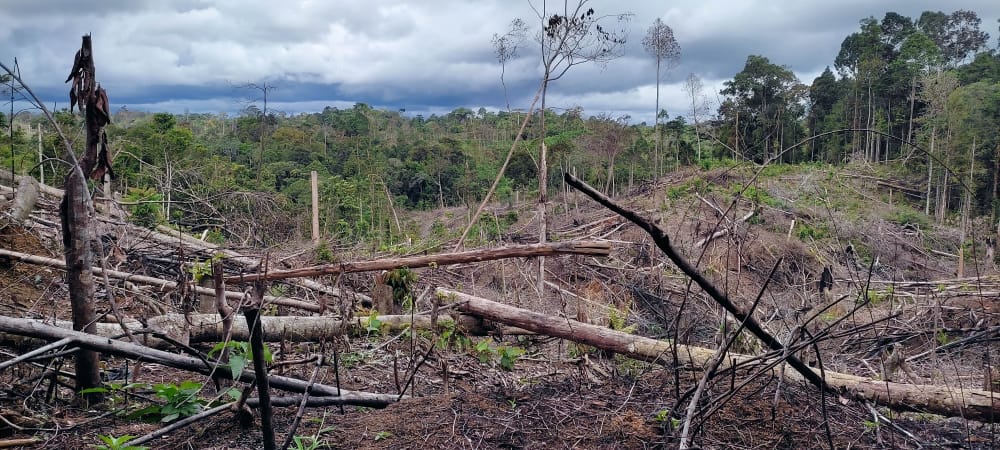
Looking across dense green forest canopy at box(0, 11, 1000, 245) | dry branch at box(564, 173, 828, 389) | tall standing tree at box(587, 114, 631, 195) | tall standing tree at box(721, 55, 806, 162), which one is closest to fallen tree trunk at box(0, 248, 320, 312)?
dense green forest canopy at box(0, 11, 1000, 245)

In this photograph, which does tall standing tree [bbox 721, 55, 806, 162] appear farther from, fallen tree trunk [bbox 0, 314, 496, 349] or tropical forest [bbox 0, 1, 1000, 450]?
fallen tree trunk [bbox 0, 314, 496, 349]

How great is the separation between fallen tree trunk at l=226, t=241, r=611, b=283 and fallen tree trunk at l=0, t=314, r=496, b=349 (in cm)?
46

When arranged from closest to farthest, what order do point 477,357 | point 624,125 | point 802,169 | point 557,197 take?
1. point 477,357
2. point 624,125
3. point 557,197
4. point 802,169

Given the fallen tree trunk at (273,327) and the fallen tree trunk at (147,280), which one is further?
the fallen tree trunk at (147,280)

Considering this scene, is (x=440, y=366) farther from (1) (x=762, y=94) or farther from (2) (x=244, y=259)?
(1) (x=762, y=94)

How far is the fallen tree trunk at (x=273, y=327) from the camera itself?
382 centimetres

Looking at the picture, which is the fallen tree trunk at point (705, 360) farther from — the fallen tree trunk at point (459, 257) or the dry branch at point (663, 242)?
the dry branch at point (663, 242)

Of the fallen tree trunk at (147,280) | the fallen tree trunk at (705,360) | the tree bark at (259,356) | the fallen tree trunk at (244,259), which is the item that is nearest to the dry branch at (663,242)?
the fallen tree trunk at (705,360)

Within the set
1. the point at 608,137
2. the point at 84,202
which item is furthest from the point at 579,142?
the point at 84,202

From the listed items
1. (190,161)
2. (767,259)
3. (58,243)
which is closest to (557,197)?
(767,259)

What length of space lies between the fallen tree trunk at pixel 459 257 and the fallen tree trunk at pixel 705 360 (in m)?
0.44

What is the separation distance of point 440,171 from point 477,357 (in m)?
20.1

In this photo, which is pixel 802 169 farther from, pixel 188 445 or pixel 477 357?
pixel 188 445

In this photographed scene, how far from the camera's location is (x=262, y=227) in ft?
25.6
